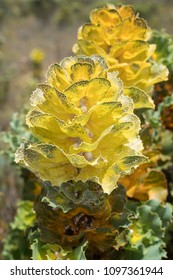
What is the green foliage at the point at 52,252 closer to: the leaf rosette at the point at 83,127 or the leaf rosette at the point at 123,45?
the leaf rosette at the point at 83,127

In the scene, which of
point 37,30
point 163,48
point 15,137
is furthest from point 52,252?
point 37,30

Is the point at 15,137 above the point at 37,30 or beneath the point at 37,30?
beneath

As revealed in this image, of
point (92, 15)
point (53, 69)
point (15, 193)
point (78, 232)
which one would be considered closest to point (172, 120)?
point (92, 15)

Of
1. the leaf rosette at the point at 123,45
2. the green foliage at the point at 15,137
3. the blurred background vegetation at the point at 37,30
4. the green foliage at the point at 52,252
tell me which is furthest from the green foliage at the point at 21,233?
the blurred background vegetation at the point at 37,30

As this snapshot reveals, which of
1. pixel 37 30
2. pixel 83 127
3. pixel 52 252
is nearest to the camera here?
pixel 83 127

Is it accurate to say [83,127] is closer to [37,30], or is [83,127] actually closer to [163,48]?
Result: [163,48]

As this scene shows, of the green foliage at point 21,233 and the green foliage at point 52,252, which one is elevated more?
the green foliage at point 21,233

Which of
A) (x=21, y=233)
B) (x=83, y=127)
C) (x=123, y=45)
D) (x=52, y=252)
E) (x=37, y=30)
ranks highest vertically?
(x=37, y=30)

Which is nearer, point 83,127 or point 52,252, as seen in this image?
point 83,127
